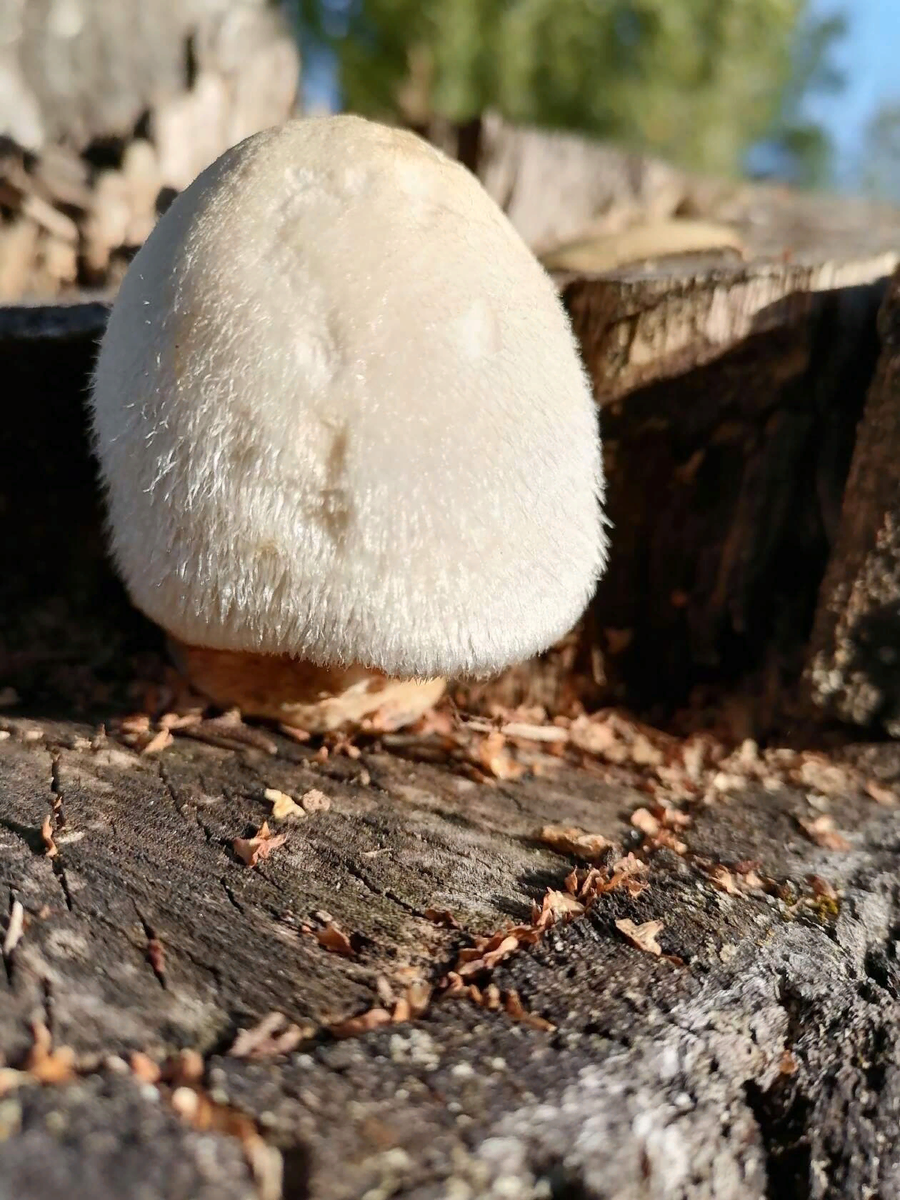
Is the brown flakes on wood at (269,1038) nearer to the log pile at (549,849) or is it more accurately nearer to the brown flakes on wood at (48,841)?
the log pile at (549,849)

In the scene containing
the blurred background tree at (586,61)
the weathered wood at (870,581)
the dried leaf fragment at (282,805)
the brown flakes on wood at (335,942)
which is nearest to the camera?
the brown flakes on wood at (335,942)

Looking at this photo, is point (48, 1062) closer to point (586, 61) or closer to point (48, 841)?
point (48, 841)

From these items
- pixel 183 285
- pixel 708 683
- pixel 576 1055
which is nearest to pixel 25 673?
pixel 183 285

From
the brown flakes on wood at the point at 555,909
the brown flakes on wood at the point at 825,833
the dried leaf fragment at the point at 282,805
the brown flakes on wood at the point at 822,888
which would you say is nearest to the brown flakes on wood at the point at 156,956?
the dried leaf fragment at the point at 282,805

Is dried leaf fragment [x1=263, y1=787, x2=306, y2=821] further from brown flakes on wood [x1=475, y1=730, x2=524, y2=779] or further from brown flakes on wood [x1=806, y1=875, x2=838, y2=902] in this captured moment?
brown flakes on wood [x1=806, y1=875, x2=838, y2=902]

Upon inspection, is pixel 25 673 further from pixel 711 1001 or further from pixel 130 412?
pixel 711 1001

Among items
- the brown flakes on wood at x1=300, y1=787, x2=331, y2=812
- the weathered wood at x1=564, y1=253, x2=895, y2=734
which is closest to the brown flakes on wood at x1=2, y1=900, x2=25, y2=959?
the brown flakes on wood at x1=300, y1=787, x2=331, y2=812
